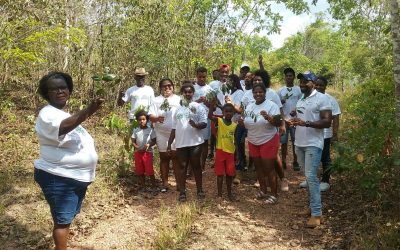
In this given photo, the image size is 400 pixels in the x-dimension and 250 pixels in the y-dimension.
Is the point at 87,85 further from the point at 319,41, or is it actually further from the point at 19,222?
the point at 319,41

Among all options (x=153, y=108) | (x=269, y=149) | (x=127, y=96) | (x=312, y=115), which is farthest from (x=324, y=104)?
(x=127, y=96)

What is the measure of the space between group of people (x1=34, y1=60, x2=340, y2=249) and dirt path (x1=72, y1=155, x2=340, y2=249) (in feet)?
0.71

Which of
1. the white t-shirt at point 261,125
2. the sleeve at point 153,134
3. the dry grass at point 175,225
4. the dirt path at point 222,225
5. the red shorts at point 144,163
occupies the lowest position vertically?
the dirt path at point 222,225

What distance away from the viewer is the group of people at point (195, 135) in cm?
319

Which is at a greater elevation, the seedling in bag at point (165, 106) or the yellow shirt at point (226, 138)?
the seedling in bag at point (165, 106)

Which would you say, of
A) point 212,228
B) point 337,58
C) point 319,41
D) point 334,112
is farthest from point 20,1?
point 319,41

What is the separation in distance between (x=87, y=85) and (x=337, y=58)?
23.7m

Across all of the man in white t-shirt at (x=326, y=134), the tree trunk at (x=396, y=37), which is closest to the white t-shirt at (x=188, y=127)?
the man in white t-shirt at (x=326, y=134)

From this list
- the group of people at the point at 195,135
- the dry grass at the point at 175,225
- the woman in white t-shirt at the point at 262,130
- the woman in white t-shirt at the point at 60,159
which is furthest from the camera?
the woman in white t-shirt at the point at 262,130

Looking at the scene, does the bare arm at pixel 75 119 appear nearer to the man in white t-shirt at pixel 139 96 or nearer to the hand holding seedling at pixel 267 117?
the hand holding seedling at pixel 267 117

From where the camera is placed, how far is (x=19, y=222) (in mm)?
4645

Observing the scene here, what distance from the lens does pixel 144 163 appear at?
5.99 m

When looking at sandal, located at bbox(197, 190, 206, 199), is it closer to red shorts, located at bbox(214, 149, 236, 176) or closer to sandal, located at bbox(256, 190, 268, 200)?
red shorts, located at bbox(214, 149, 236, 176)

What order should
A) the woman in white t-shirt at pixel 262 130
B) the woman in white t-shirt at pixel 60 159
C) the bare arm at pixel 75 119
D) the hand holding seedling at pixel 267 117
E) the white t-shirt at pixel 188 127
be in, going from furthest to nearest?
the white t-shirt at pixel 188 127
the woman in white t-shirt at pixel 262 130
the hand holding seedling at pixel 267 117
the woman in white t-shirt at pixel 60 159
the bare arm at pixel 75 119
